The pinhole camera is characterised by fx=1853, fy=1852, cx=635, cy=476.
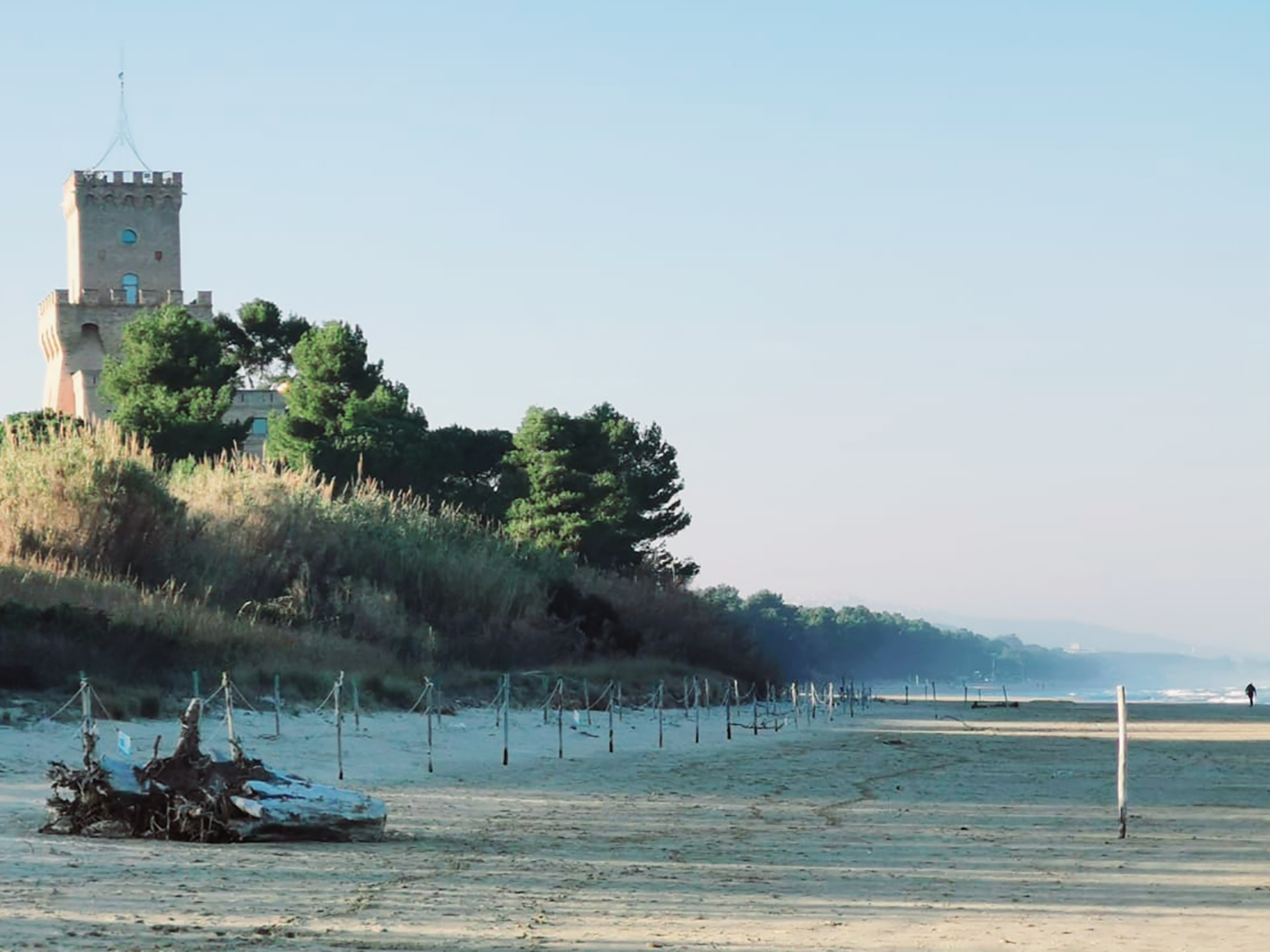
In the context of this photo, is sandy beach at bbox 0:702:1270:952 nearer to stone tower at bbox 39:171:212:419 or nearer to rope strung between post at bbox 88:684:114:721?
rope strung between post at bbox 88:684:114:721

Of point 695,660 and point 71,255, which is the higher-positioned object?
point 71,255

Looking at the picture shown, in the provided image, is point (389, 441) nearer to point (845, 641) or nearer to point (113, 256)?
point (113, 256)

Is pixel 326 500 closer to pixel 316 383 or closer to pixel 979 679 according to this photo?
pixel 316 383

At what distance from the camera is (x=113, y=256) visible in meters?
93.9

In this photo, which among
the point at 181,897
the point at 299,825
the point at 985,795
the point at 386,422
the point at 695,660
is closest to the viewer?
the point at 181,897

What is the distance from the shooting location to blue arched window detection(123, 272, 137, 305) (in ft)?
307

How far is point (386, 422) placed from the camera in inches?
2381

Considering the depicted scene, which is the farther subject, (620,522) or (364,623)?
(620,522)

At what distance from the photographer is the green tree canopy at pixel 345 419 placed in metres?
59.3

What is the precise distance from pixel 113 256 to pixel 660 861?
85.5 meters

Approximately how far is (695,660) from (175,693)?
94.6ft

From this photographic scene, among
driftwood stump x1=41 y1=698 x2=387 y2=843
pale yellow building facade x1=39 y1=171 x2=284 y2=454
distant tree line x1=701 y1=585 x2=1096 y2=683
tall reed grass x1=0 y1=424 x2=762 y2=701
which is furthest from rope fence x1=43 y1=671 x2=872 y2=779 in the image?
distant tree line x1=701 y1=585 x2=1096 y2=683

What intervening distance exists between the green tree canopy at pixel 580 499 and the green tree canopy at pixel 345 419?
3874 millimetres

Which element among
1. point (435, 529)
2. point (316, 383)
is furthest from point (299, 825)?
point (316, 383)
